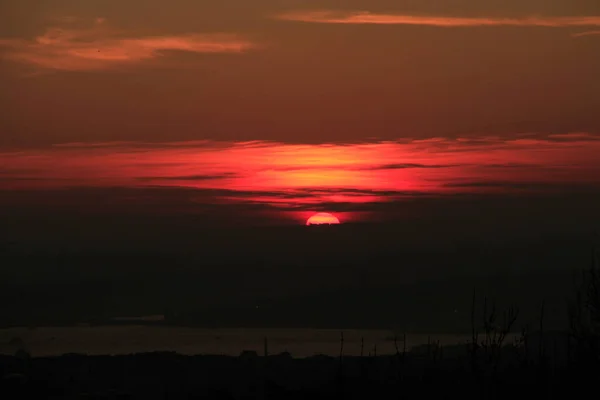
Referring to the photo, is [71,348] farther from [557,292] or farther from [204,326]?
[557,292]

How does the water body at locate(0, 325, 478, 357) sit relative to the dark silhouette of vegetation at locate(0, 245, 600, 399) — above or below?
above

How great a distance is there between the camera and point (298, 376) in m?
33.9

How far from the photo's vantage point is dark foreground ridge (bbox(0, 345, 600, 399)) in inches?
709

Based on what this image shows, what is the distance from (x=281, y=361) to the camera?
38188mm

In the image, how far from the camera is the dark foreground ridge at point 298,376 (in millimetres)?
18000

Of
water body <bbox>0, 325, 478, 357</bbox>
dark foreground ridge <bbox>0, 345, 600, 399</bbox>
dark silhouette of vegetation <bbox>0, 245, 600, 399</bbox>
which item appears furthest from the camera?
water body <bbox>0, 325, 478, 357</bbox>

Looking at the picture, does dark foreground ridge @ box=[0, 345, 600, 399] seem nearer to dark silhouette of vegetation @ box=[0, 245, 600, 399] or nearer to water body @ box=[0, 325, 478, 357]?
dark silhouette of vegetation @ box=[0, 245, 600, 399]

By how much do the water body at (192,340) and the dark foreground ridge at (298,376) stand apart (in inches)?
433

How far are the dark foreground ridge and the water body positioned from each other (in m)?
11.0

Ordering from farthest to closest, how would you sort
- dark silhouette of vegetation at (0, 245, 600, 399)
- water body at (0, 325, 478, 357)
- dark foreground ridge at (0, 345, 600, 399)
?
1. water body at (0, 325, 478, 357)
2. dark foreground ridge at (0, 345, 600, 399)
3. dark silhouette of vegetation at (0, 245, 600, 399)

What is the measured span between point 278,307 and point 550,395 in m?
55.8

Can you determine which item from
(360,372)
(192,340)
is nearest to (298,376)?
(360,372)

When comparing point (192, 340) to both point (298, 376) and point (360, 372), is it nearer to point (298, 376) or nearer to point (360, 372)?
point (298, 376)

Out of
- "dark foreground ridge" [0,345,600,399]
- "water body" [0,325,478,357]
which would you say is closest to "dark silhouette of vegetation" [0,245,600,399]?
"dark foreground ridge" [0,345,600,399]
